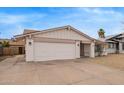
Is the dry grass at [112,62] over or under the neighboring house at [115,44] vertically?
under

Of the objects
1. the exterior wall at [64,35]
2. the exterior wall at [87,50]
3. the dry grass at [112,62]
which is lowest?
the dry grass at [112,62]

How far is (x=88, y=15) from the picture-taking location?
18344mm

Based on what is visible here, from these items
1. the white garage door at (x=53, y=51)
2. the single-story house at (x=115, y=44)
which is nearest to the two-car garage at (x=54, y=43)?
the white garage door at (x=53, y=51)

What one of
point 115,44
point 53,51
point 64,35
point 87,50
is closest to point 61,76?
point 53,51

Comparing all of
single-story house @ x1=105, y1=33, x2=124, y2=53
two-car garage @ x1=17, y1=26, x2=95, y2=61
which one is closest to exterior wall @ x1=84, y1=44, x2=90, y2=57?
two-car garage @ x1=17, y1=26, x2=95, y2=61

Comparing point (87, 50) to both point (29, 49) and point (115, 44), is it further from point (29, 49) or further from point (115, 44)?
point (115, 44)

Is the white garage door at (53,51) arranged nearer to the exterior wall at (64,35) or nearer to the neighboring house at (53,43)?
the neighboring house at (53,43)

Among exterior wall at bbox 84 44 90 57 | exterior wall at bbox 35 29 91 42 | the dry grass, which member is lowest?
the dry grass

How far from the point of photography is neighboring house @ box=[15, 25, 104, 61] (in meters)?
14.3

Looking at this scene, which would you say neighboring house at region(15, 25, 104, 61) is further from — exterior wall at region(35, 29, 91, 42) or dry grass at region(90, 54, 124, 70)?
dry grass at region(90, 54, 124, 70)

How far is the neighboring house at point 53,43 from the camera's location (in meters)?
14.3

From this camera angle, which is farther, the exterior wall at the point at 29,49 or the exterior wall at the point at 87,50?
the exterior wall at the point at 87,50

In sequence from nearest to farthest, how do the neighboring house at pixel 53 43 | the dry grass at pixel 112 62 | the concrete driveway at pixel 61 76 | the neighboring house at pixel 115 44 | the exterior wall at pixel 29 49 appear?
the concrete driveway at pixel 61 76
the dry grass at pixel 112 62
the exterior wall at pixel 29 49
the neighboring house at pixel 53 43
the neighboring house at pixel 115 44
